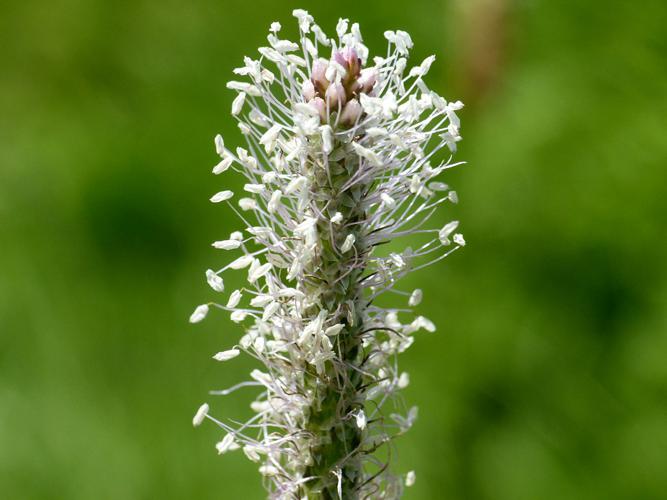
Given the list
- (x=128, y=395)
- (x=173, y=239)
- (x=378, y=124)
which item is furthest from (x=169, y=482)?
(x=378, y=124)

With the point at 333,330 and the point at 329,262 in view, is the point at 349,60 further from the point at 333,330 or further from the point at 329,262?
the point at 333,330

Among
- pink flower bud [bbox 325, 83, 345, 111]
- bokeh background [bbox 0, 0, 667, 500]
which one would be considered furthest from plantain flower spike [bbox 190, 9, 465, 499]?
bokeh background [bbox 0, 0, 667, 500]

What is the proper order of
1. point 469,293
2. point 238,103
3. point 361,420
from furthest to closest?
point 469,293
point 238,103
point 361,420

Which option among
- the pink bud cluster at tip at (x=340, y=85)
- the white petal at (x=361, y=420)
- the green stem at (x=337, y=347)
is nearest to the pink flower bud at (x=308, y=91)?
the pink bud cluster at tip at (x=340, y=85)

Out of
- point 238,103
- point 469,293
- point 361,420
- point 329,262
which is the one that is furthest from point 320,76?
point 469,293

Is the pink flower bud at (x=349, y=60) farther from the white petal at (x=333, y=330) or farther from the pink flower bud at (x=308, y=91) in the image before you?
the white petal at (x=333, y=330)

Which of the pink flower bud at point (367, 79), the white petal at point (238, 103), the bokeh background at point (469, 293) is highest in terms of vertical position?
the bokeh background at point (469, 293)

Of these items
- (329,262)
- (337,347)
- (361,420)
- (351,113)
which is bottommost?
(361,420)

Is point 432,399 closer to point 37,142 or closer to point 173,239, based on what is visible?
point 173,239
